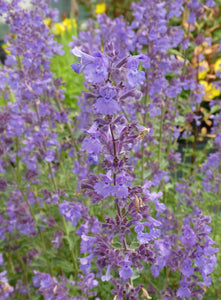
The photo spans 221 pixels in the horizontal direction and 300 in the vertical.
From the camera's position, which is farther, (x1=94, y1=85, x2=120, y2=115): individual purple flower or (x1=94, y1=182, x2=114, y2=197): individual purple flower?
(x1=94, y1=182, x2=114, y2=197): individual purple flower

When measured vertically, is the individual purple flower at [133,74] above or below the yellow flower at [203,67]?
below

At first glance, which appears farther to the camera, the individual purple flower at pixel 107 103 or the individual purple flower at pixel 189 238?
the individual purple flower at pixel 189 238

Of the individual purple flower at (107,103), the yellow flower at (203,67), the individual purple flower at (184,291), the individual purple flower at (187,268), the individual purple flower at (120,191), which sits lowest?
the individual purple flower at (184,291)

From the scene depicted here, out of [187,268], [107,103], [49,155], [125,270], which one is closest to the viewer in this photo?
[107,103]

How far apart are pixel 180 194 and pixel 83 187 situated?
1.72m

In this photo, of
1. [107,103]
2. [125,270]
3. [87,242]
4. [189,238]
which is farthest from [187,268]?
[107,103]

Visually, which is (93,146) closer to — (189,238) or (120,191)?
(120,191)

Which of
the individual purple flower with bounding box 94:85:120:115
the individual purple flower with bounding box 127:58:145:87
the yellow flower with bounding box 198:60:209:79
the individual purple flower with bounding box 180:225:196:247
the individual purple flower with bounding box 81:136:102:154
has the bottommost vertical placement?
the individual purple flower with bounding box 180:225:196:247

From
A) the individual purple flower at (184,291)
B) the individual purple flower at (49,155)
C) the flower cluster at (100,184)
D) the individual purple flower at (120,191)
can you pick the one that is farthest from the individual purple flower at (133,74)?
the individual purple flower at (49,155)

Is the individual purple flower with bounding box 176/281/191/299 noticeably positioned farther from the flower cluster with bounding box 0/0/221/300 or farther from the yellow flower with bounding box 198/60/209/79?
the yellow flower with bounding box 198/60/209/79

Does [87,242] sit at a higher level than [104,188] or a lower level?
lower

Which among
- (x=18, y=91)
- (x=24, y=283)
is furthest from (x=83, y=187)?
(x=24, y=283)

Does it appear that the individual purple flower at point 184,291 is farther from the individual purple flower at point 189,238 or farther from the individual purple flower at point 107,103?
the individual purple flower at point 107,103

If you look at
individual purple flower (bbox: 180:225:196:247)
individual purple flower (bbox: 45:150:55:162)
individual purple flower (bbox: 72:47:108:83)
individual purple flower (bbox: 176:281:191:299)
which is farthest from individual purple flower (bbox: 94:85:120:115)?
individual purple flower (bbox: 45:150:55:162)
